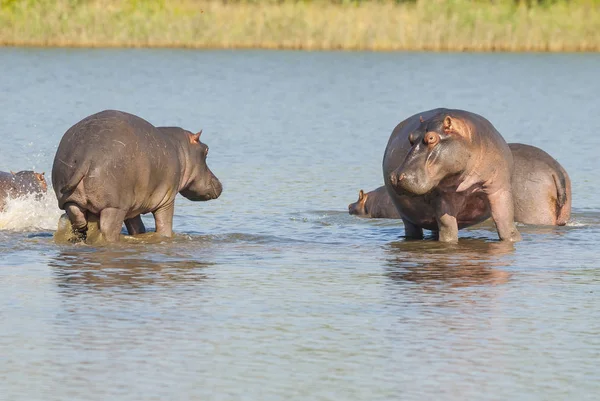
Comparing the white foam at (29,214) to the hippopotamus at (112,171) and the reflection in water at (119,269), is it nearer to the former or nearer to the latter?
the hippopotamus at (112,171)

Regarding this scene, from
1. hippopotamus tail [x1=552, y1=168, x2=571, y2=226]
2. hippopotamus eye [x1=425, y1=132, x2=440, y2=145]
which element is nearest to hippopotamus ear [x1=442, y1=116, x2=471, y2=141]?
hippopotamus eye [x1=425, y1=132, x2=440, y2=145]

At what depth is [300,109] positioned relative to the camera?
23.2m

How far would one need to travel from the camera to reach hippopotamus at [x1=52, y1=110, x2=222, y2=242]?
30.9 feet

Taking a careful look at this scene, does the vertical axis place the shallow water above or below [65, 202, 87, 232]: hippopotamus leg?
below

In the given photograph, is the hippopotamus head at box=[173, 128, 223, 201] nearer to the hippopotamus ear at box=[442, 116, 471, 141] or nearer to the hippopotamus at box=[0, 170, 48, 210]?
the hippopotamus at box=[0, 170, 48, 210]

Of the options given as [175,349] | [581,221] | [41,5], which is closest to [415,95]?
[41,5]

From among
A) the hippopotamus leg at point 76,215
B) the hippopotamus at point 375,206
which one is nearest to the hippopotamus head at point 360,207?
the hippopotamus at point 375,206

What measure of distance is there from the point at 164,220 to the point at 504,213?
2.44 meters

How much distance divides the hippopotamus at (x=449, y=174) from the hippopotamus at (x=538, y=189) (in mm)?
845

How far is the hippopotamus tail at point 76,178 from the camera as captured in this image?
931 centimetres

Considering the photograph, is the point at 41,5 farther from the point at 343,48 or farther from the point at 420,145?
the point at 420,145

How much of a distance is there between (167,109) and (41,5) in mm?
13601

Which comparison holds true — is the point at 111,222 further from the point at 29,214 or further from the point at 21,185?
the point at 21,185

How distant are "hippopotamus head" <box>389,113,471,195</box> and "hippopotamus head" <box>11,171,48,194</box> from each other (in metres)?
3.35
